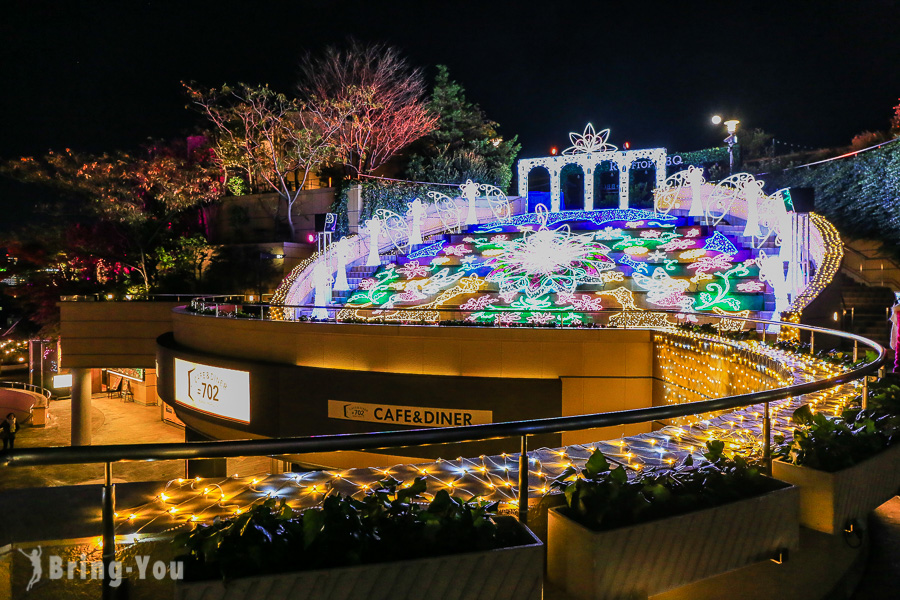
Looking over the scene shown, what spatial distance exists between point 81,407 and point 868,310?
22888 mm

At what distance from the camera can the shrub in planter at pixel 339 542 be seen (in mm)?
1819

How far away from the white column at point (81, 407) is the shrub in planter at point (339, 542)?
2078 centimetres

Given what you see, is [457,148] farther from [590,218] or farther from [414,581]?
[414,581]

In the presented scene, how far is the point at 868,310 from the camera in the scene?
11445 millimetres

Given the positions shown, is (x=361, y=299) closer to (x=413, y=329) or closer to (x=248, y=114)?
(x=413, y=329)

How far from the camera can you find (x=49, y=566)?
2303 mm

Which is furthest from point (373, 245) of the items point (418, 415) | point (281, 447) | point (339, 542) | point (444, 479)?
point (339, 542)

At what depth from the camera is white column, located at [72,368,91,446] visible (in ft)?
61.9

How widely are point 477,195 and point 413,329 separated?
15025mm

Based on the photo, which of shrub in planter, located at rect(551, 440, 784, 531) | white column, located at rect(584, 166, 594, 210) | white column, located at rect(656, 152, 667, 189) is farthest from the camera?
white column, located at rect(584, 166, 594, 210)

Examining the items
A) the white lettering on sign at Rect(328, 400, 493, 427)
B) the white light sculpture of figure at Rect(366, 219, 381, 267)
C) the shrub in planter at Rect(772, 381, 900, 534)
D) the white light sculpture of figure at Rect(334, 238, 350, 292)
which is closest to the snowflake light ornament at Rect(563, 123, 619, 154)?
the white light sculpture of figure at Rect(366, 219, 381, 267)

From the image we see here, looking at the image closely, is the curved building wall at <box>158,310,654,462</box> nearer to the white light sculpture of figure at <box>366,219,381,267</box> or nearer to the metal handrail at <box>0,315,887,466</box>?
the white light sculpture of figure at <box>366,219,381,267</box>

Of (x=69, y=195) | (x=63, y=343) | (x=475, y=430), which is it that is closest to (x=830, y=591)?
(x=475, y=430)
